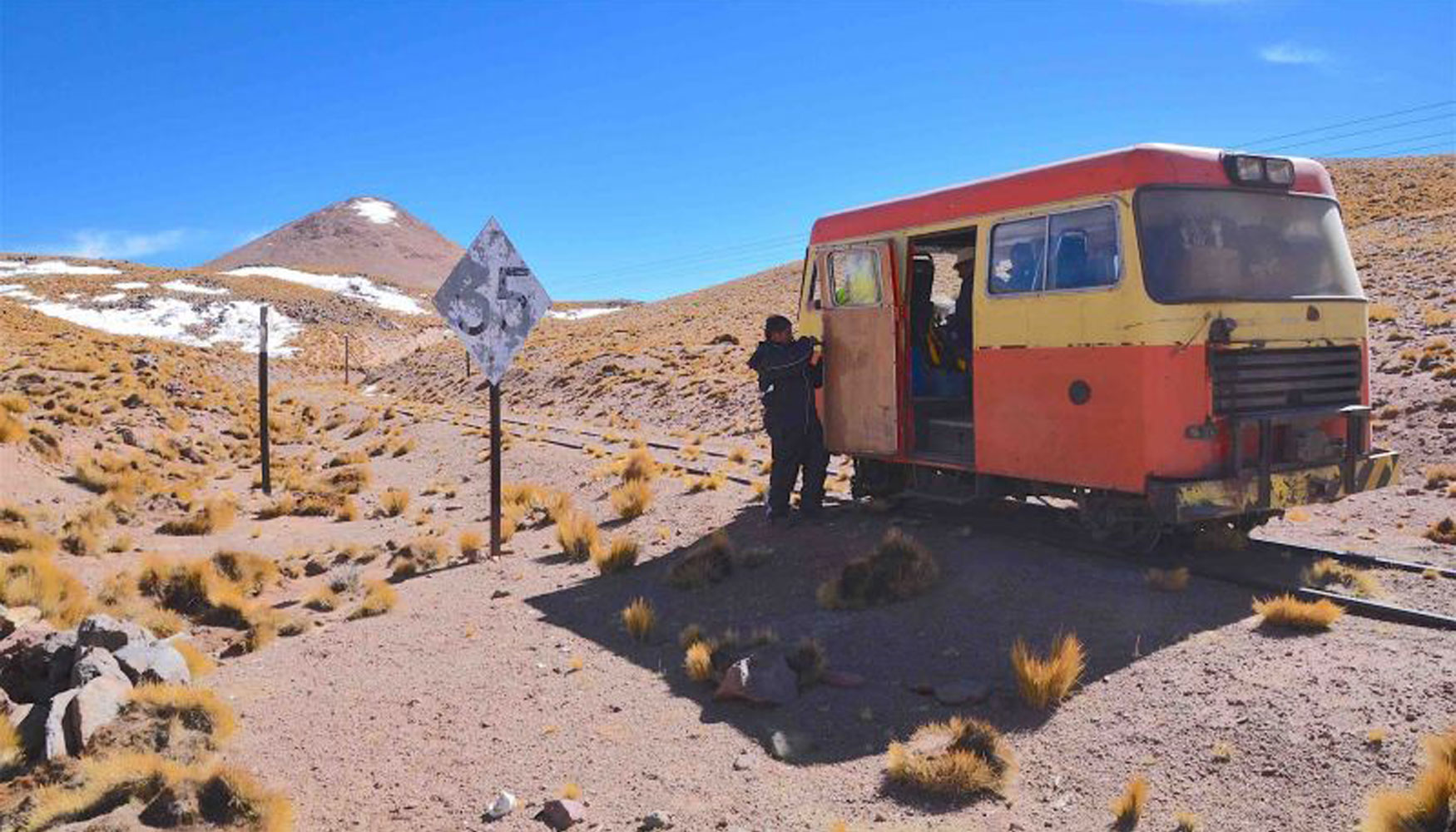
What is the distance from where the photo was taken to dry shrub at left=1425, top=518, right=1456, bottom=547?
894 cm

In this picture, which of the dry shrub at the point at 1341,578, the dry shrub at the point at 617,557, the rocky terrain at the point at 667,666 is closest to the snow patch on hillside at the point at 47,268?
the rocky terrain at the point at 667,666

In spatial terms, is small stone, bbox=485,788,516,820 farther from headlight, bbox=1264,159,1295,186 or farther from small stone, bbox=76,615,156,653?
headlight, bbox=1264,159,1295,186

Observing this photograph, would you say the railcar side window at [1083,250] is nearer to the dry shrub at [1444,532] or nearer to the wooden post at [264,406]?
the dry shrub at [1444,532]

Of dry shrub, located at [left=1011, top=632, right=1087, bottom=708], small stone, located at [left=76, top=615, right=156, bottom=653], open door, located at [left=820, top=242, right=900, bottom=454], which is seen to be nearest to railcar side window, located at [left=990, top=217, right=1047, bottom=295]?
open door, located at [left=820, top=242, right=900, bottom=454]

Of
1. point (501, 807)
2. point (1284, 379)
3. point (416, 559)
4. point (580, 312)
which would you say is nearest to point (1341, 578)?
point (1284, 379)

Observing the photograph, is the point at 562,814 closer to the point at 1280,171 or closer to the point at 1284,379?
the point at 1284,379

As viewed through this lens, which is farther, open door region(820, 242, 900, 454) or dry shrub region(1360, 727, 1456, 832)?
open door region(820, 242, 900, 454)

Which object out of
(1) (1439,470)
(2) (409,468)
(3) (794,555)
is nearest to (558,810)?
(3) (794,555)

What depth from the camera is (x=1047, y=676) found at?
5.66 metres

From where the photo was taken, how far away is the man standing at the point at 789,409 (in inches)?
402

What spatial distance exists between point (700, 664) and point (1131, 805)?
9.64 feet

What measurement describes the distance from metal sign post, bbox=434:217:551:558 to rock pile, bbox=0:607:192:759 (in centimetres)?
441

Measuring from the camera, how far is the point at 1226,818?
14.6 feet

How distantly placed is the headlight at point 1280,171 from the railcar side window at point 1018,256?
5.70ft
